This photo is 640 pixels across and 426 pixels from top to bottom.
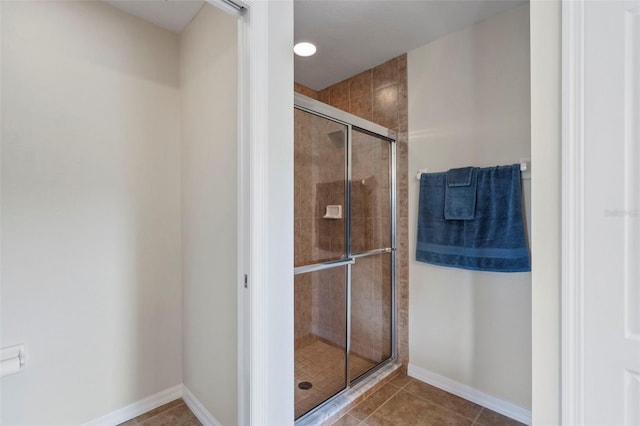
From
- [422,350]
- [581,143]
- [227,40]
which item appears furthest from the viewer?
[422,350]

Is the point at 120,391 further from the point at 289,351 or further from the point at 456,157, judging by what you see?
the point at 456,157

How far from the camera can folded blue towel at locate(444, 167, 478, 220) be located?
1.80 m

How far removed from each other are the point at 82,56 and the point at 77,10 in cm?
24

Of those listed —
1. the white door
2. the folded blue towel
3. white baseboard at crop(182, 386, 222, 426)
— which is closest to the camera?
the white door

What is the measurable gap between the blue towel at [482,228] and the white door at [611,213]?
0.79m

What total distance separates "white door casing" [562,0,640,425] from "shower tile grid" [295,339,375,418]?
1290 millimetres

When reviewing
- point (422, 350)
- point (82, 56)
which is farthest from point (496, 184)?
point (82, 56)

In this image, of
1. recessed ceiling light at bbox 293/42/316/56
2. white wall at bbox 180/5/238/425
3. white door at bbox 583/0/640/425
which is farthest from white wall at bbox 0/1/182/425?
white door at bbox 583/0/640/425

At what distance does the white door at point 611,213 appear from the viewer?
856mm

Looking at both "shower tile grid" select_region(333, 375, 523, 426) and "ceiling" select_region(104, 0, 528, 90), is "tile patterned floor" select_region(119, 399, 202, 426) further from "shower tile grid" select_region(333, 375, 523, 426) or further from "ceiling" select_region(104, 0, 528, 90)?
"ceiling" select_region(104, 0, 528, 90)

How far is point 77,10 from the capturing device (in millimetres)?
1554

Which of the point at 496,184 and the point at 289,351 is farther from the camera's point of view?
the point at 496,184

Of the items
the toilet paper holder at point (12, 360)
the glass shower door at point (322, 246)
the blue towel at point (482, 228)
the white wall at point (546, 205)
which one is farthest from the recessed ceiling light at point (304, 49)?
the toilet paper holder at point (12, 360)

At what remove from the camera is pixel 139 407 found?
1.75 meters
